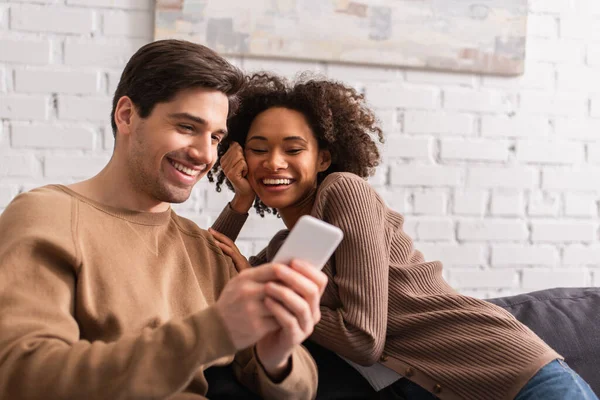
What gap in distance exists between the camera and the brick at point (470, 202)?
2.45 meters

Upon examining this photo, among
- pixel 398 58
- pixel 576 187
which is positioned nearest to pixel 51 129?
pixel 398 58

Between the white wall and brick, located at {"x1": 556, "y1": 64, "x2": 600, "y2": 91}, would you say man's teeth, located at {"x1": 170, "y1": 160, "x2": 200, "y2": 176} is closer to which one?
the white wall

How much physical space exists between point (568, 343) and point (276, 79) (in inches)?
38.1

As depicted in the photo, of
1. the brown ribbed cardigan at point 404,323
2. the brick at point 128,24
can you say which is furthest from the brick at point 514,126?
the brick at point 128,24

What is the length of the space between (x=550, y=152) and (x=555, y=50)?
0.35 metres

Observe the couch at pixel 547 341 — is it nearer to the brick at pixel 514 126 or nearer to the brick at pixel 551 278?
the brick at pixel 551 278

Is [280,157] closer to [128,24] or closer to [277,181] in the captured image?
[277,181]

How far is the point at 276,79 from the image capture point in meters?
1.87

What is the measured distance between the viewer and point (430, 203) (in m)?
2.42

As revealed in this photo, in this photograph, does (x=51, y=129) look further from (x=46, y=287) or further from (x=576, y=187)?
(x=576, y=187)

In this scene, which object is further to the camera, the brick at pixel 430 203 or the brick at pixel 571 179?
the brick at pixel 571 179

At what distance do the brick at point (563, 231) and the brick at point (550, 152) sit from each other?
22 cm

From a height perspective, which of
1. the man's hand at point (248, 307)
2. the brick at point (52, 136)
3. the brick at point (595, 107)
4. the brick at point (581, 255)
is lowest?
the brick at point (581, 255)

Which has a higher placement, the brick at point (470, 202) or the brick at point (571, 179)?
the brick at point (571, 179)
